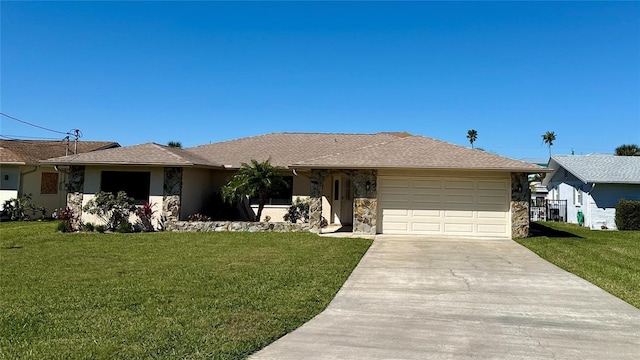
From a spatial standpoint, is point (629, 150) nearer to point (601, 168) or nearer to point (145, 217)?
point (601, 168)

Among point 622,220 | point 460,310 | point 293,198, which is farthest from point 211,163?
point 622,220

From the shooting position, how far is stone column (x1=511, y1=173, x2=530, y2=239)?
14359mm

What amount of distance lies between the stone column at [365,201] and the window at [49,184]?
1638cm

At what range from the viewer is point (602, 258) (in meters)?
11.1

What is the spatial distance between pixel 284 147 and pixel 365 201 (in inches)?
290

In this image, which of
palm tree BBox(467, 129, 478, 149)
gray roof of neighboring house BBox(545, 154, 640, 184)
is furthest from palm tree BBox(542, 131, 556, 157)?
gray roof of neighboring house BBox(545, 154, 640, 184)

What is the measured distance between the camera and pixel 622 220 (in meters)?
19.5

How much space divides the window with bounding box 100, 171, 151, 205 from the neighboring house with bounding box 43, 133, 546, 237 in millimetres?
40

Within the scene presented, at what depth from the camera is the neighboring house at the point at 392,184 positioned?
1445cm

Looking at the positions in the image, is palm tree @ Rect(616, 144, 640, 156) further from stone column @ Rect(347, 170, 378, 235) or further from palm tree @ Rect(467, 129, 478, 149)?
stone column @ Rect(347, 170, 378, 235)

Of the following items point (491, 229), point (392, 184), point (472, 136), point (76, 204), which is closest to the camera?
point (491, 229)

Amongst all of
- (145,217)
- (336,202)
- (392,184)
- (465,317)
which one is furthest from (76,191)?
(465,317)

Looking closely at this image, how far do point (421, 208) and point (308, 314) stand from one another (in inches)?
389

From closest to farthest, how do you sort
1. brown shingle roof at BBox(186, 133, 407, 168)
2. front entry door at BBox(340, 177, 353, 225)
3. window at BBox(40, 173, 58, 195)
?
front entry door at BBox(340, 177, 353, 225)
brown shingle roof at BBox(186, 133, 407, 168)
window at BBox(40, 173, 58, 195)
